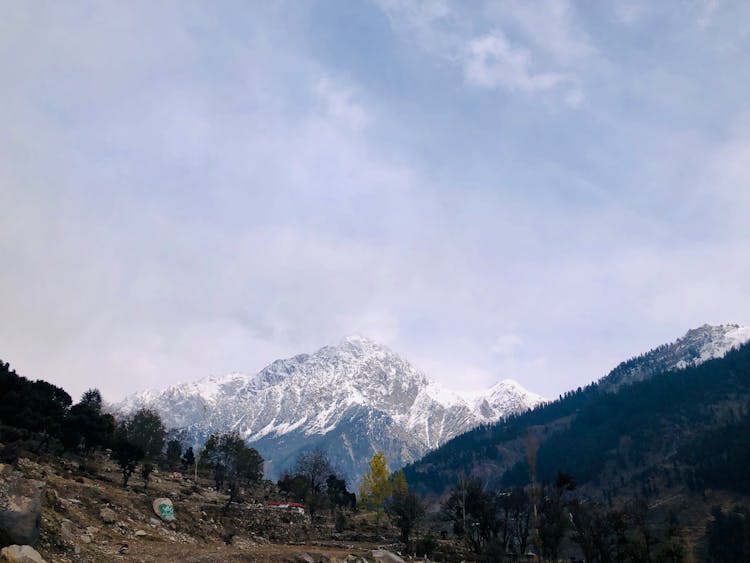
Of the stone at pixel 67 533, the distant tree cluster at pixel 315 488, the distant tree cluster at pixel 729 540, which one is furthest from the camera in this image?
the distant tree cluster at pixel 315 488

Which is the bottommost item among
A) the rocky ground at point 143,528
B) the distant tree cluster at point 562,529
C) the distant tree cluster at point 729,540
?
the distant tree cluster at point 729,540

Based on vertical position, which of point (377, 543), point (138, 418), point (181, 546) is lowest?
point (377, 543)

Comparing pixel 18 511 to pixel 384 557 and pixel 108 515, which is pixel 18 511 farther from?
pixel 384 557

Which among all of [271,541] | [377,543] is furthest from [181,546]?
[377,543]

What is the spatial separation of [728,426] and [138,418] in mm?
162935

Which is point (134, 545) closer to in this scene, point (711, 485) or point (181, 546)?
point (181, 546)

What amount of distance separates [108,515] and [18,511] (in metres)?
12.5

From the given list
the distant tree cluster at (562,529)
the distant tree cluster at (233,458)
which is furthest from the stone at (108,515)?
the distant tree cluster at (233,458)

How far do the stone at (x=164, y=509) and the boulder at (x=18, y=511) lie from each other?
658 inches

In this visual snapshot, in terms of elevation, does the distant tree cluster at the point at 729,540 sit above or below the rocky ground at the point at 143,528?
below

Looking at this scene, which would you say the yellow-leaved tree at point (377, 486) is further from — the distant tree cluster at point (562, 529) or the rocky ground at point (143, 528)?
the rocky ground at point (143, 528)

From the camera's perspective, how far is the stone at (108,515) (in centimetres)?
2724

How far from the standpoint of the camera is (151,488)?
1822 inches

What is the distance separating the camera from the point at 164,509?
3384cm
